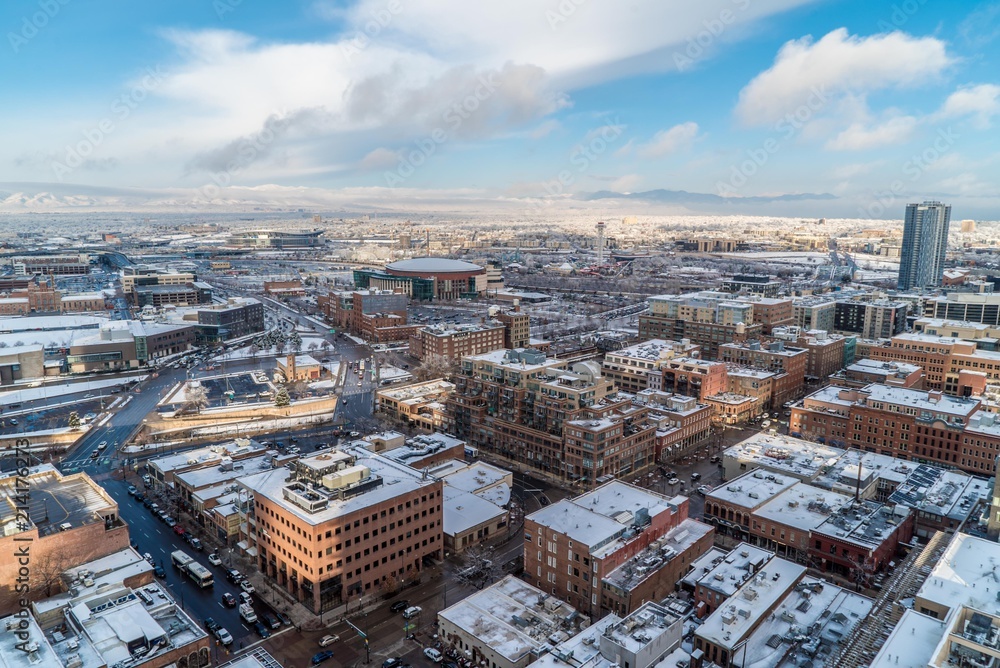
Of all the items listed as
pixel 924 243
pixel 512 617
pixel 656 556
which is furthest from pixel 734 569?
pixel 924 243

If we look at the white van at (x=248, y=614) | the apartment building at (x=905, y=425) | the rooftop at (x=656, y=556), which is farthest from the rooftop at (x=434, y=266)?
the white van at (x=248, y=614)

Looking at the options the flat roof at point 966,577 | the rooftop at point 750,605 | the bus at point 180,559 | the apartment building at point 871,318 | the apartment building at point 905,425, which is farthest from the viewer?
the apartment building at point 871,318

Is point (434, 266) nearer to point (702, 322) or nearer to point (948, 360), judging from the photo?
point (702, 322)

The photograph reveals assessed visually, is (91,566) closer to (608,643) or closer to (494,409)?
(608,643)

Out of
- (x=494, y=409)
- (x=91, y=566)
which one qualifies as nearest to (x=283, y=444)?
(x=494, y=409)

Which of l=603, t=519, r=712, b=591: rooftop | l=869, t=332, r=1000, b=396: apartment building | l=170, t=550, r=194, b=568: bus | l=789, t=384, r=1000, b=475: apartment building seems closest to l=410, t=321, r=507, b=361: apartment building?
l=789, t=384, r=1000, b=475: apartment building

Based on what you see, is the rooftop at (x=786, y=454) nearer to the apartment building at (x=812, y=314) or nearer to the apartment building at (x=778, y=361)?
the apartment building at (x=778, y=361)
